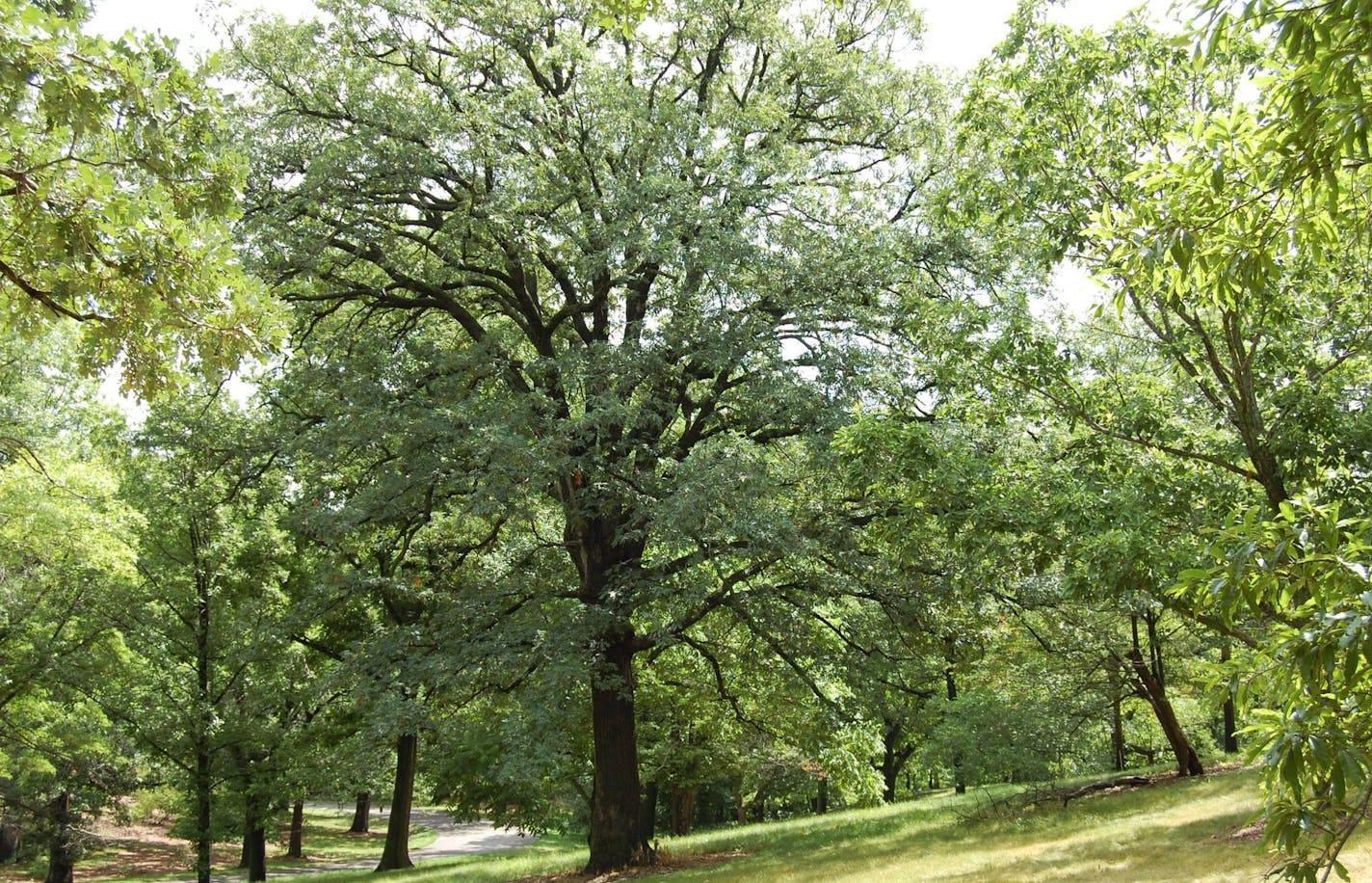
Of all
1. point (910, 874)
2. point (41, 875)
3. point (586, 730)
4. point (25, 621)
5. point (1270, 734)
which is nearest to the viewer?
point (1270, 734)

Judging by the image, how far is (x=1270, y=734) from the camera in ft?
10.2

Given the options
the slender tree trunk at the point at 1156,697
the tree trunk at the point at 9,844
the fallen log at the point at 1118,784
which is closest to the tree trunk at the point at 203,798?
the tree trunk at the point at 9,844

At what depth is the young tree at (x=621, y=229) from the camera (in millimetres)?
11773

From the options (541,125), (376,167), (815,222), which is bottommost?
(815,222)

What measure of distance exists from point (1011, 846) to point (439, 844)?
87.6 feet

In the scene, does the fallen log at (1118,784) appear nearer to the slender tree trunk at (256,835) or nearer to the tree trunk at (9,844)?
the slender tree trunk at (256,835)

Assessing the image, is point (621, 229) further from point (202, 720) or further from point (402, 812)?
point (402, 812)

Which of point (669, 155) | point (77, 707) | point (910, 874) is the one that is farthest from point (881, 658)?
point (77, 707)

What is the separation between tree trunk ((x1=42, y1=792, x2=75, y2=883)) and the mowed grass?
566 centimetres

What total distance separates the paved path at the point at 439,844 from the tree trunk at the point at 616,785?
8152mm

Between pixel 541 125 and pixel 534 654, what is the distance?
7180mm

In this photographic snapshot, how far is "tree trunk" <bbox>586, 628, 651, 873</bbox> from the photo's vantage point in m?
14.5

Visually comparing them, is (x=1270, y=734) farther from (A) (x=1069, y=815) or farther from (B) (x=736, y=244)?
(A) (x=1069, y=815)

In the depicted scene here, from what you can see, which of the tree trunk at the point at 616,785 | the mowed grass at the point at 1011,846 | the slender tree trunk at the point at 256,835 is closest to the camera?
the mowed grass at the point at 1011,846
